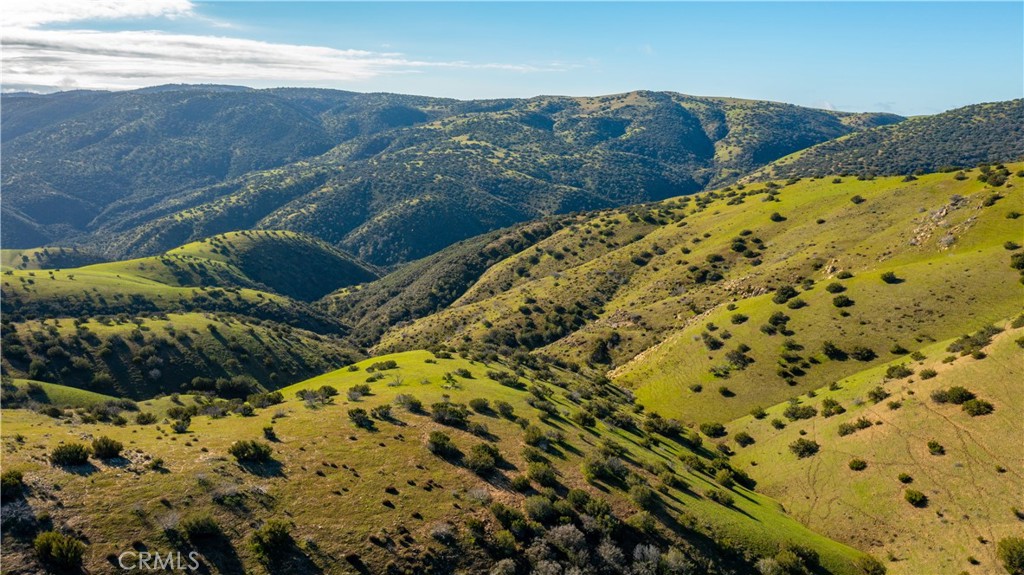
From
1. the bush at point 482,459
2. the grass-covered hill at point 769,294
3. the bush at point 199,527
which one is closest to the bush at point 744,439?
the grass-covered hill at point 769,294

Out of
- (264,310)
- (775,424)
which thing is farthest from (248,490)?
(264,310)

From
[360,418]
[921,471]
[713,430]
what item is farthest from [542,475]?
[713,430]

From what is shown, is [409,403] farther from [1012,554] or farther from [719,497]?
[1012,554]

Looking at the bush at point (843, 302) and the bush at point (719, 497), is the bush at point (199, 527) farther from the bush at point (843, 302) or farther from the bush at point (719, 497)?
the bush at point (843, 302)

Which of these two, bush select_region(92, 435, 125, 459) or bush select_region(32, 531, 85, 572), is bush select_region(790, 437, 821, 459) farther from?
bush select_region(92, 435, 125, 459)

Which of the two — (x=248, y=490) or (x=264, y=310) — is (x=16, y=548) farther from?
(x=264, y=310)

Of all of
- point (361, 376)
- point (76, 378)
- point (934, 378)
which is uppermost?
point (934, 378)
